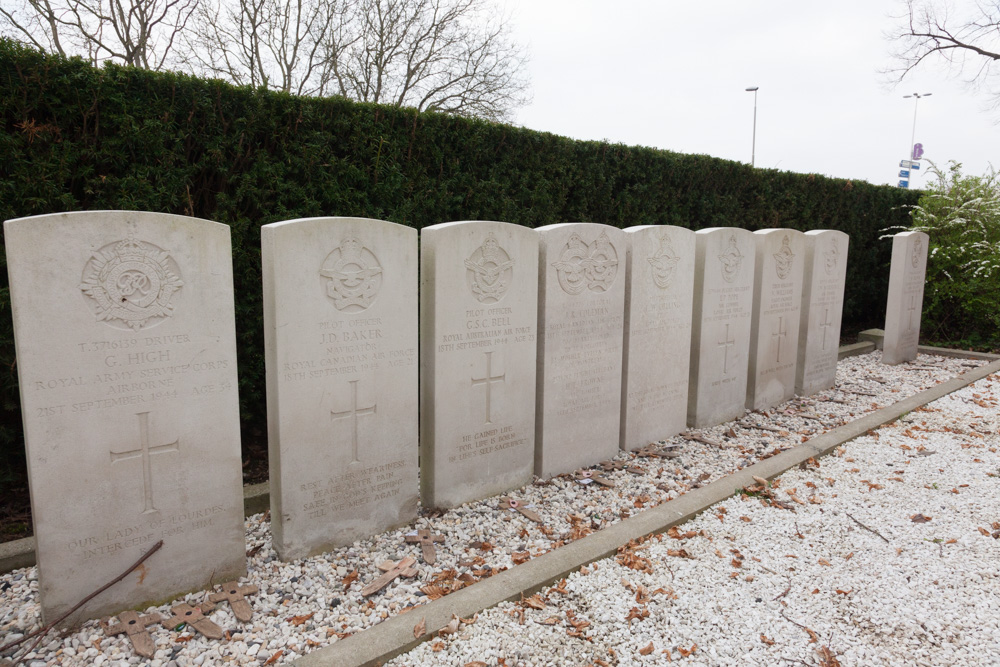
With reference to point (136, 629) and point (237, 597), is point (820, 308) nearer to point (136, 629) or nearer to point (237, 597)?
point (237, 597)

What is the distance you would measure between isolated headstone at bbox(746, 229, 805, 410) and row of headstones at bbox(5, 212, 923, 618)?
0.98 metres

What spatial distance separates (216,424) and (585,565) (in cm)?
197

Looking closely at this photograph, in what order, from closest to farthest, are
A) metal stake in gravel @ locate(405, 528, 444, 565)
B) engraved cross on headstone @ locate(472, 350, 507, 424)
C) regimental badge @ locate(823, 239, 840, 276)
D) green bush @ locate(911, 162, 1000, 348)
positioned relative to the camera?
metal stake in gravel @ locate(405, 528, 444, 565) < engraved cross on headstone @ locate(472, 350, 507, 424) < regimental badge @ locate(823, 239, 840, 276) < green bush @ locate(911, 162, 1000, 348)

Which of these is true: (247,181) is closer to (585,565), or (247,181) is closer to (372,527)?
(372,527)

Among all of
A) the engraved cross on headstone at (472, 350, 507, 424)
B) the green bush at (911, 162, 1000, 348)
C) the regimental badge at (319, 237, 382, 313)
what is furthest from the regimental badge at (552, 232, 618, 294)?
the green bush at (911, 162, 1000, 348)

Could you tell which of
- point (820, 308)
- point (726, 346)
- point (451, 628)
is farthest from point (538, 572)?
point (820, 308)

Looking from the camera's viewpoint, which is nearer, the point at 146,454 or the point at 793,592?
the point at 146,454

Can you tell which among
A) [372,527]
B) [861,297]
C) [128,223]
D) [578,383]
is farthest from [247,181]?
[861,297]

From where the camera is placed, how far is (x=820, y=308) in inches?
259

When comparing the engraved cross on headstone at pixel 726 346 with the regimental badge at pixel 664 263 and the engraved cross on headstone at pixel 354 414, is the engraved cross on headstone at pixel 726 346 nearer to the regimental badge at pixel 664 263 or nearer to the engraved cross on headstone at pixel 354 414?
the regimental badge at pixel 664 263

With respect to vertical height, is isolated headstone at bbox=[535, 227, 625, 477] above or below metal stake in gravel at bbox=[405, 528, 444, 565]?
above

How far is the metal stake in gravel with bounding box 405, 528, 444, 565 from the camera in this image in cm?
318

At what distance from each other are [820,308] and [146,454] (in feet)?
21.5

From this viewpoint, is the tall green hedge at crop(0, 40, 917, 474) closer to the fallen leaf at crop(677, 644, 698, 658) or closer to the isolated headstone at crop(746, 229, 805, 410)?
the isolated headstone at crop(746, 229, 805, 410)
